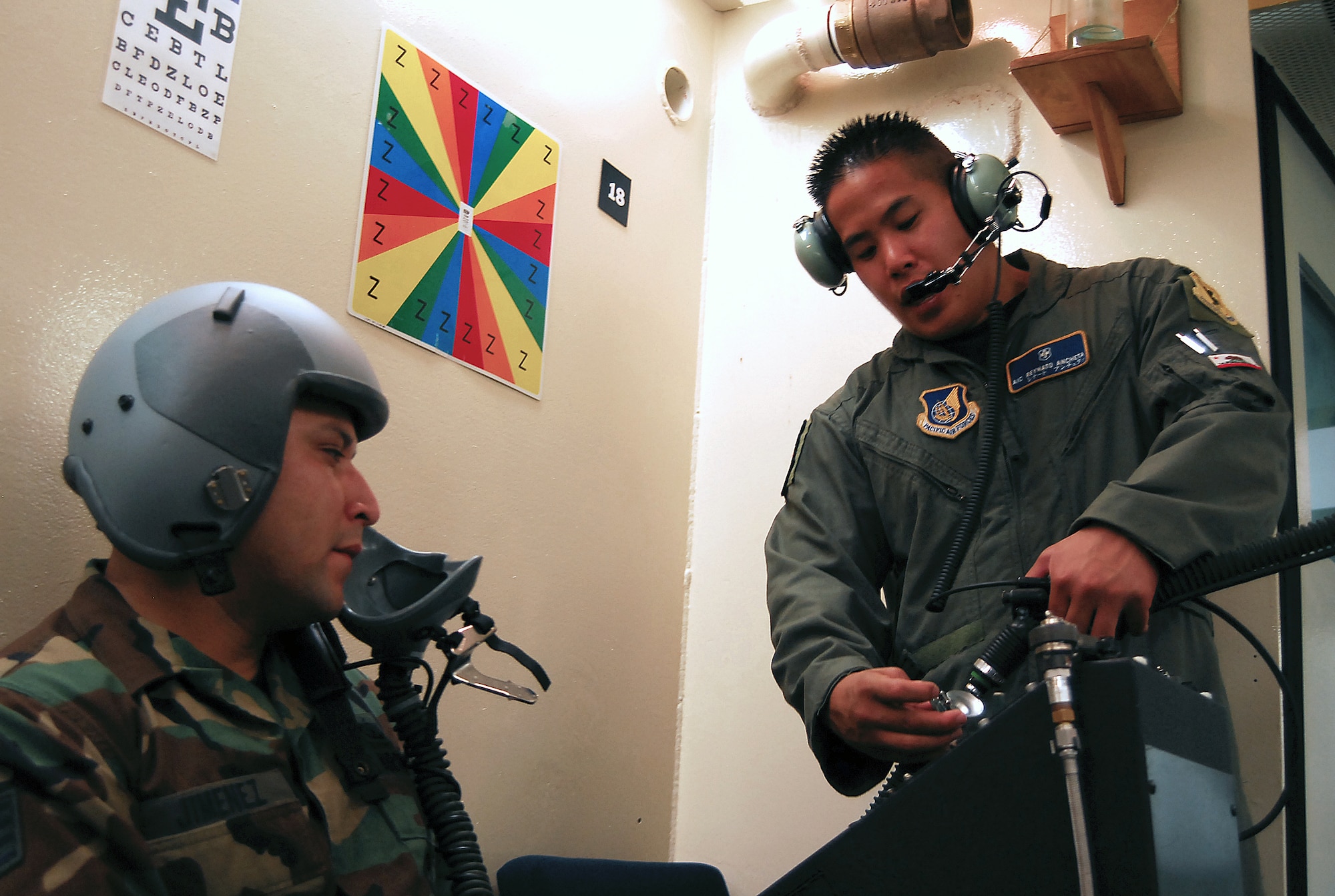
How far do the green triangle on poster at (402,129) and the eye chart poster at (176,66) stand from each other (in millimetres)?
306

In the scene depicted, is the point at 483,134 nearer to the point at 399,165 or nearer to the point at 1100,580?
the point at 399,165

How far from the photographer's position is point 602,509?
92.7 inches

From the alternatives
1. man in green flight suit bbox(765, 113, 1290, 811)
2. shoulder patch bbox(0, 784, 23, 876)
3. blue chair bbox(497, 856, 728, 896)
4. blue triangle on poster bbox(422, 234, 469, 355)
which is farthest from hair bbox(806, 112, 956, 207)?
shoulder patch bbox(0, 784, 23, 876)

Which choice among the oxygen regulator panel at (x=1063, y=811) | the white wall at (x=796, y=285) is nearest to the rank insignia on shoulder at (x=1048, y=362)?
the white wall at (x=796, y=285)

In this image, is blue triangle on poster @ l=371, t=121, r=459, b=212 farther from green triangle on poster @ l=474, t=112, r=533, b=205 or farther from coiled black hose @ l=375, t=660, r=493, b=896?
coiled black hose @ l=375, t=660, r=493, b=896

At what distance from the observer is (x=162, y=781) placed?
102 cm

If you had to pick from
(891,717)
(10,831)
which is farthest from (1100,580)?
(10,831)

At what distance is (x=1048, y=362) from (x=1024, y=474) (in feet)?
0.70

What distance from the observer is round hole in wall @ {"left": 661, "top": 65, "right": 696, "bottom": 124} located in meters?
2.79

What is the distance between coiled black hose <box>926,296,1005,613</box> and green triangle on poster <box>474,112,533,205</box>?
1.03 m

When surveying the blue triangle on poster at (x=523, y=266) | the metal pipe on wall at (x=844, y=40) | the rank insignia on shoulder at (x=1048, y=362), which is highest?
the metal pipe on wall at (x=844, y=40)

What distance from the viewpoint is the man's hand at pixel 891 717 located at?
1.26 metres

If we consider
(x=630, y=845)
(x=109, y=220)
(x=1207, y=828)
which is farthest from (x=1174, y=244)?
(x=109, y=220)

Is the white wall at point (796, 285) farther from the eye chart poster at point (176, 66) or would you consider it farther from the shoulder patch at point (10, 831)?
the shoulder patch at point (10, 831)
